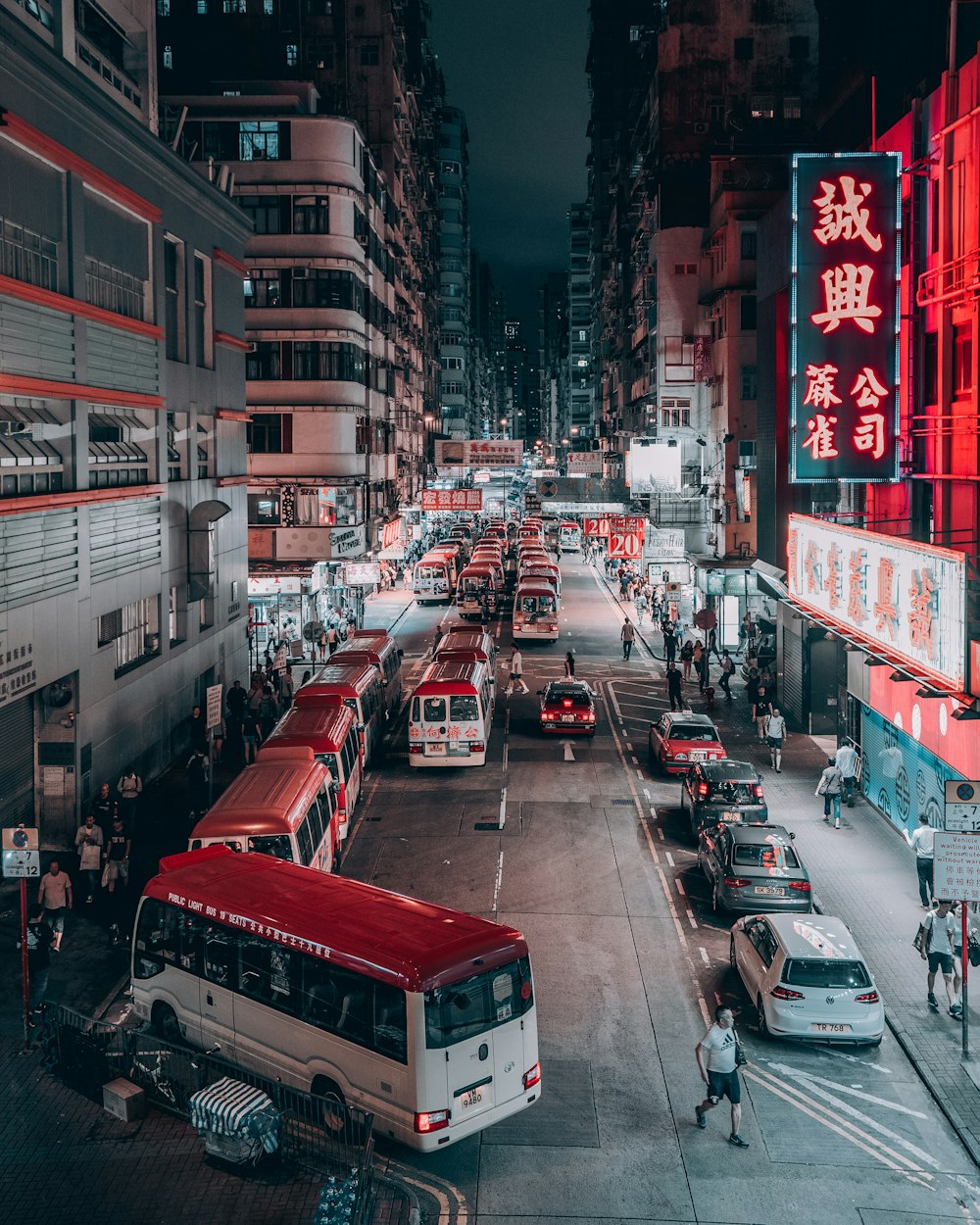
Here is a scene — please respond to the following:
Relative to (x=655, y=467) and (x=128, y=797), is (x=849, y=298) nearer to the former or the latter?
(x=128, y=797)

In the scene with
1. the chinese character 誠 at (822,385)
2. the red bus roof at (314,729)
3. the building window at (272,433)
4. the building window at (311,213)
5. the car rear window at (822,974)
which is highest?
the building window at (311,213)

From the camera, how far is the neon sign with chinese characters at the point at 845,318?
23.2 m

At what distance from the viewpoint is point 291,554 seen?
47.8 m

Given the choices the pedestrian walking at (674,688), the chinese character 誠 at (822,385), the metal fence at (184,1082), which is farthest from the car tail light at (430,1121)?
the pedestrian walking at (674,688)

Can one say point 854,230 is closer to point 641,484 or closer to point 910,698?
point 910,698

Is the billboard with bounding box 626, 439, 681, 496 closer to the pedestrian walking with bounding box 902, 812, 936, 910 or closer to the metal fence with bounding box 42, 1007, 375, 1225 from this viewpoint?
the pedestrian walking with bounding box 902, 812, 936, 910

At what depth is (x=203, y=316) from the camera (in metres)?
36.5

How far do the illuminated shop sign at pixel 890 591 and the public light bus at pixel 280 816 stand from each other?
10203 mm

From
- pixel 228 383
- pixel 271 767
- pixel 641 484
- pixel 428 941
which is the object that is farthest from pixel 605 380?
pixel 428 941

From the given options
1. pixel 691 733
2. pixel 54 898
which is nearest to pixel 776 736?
pixel 691 733

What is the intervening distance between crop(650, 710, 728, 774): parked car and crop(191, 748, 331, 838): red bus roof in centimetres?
1041

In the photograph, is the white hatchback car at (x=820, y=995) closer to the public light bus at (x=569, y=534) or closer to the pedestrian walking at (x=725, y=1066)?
the pedestrian walking at (x=725, y=1066)

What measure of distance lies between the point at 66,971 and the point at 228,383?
77.8ft

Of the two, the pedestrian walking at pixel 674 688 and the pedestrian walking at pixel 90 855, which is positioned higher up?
the pedestrian walking at pixel 674 688
